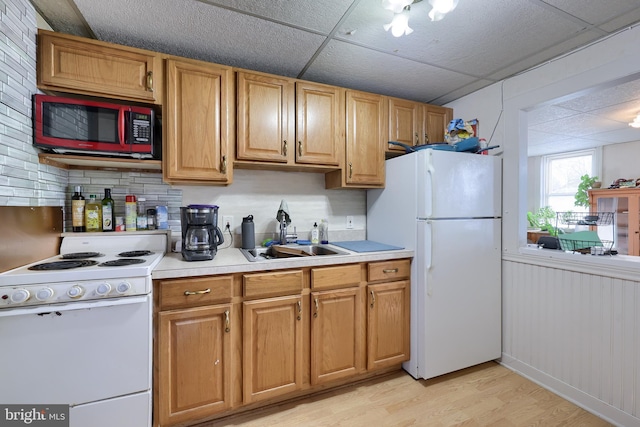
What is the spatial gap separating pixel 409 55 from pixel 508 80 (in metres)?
0.95

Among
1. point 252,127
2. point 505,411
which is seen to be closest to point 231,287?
point 252,127

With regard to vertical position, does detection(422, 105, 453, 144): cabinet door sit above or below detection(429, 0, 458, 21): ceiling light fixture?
below

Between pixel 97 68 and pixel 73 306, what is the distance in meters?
1.28

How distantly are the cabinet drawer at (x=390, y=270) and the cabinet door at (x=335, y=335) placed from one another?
0.16m

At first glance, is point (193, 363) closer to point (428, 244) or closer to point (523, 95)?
point (428, 244)

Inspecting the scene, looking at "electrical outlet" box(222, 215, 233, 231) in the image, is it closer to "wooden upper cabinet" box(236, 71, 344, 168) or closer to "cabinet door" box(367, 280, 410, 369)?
"wooden upper cabinet" box(236, 71, 344, 168)

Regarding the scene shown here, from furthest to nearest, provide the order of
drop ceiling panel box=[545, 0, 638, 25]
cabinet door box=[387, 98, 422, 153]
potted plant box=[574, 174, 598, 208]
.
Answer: potted plant box=[574, 174, 598, 208], cabinet door box=[387, 98, 422, 153], drop ceiling panel box=[545, 0, 638, 25]

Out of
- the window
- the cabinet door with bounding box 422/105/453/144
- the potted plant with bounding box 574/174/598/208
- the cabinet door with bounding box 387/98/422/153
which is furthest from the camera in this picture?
the window

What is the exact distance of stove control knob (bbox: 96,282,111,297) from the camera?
127 cm

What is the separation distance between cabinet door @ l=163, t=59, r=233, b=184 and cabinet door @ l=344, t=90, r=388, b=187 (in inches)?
35.7

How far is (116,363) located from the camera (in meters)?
1.32

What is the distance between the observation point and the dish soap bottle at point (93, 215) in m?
1.76

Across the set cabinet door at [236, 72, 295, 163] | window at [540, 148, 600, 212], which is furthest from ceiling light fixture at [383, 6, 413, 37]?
window at [540, 148, 600, 212]

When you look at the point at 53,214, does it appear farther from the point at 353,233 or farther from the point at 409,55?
the point at 409,55
